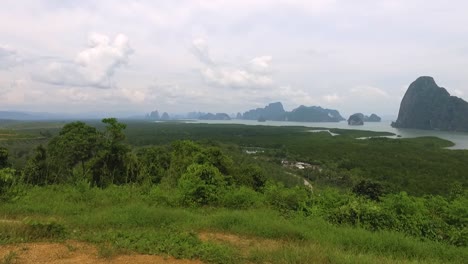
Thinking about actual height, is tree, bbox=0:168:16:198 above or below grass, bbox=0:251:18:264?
above

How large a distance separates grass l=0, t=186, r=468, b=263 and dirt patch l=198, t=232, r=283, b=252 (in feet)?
0.18

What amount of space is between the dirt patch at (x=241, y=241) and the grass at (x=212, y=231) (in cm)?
5

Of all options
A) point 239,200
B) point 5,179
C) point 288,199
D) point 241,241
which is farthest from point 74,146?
point 241,241

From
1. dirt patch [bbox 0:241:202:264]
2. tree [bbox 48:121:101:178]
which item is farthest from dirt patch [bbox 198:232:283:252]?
tree [bbox 48:121:101:178]

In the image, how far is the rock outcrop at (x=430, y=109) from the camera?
160 m

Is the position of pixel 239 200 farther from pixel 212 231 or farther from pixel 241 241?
pixel 241 241

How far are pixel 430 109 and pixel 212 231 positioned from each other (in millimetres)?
201107

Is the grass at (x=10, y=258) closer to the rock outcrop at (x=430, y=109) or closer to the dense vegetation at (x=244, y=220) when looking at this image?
the dense vegetation at (x=244, y=220)

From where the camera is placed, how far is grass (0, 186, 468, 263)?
415cm

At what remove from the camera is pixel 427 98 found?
177 m

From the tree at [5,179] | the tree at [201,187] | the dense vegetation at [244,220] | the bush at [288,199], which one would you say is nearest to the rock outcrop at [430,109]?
the dense vegetation at [244,220]

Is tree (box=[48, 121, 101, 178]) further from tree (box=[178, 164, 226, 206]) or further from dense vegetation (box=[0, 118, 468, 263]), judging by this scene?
tree (box=[178, 164, 226, 206])

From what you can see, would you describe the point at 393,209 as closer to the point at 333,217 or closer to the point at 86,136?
the point at 333,217

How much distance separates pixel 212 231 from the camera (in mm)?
5402
